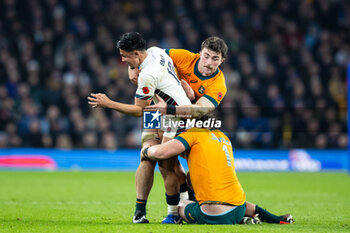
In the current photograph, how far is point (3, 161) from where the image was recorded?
17281 millimetres

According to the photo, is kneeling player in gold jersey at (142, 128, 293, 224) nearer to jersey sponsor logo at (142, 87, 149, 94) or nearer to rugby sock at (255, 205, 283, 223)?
rugby sock at (255, 205, 283, 223)

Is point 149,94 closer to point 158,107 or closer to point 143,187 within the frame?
point 158,107

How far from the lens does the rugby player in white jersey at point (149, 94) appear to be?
6262 millimetres

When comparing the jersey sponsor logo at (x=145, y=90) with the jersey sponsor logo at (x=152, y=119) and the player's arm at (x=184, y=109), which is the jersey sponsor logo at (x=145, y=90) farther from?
the jersey sponsor logo at (x=152, y=119)

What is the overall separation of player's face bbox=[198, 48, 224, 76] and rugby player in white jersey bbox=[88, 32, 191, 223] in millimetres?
381

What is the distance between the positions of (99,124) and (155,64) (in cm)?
1115

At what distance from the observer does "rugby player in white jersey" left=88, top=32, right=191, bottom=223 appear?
6.26 meters

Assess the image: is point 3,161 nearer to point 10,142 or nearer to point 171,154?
point 10,142

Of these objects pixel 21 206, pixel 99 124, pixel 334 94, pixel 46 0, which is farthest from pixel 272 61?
pixel 21 206

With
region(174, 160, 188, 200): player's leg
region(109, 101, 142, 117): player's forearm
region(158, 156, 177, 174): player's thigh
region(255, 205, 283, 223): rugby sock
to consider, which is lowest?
region(255, 205, 283, 223): rugby sock

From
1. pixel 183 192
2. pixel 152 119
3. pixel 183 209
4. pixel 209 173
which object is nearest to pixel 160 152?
pixel 209 173

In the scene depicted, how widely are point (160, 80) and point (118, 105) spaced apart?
596mm

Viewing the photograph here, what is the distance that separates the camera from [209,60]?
21.9 ft

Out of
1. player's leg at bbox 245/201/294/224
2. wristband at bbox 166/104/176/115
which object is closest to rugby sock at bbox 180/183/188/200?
player's leg at bbox 245/201/294/224
